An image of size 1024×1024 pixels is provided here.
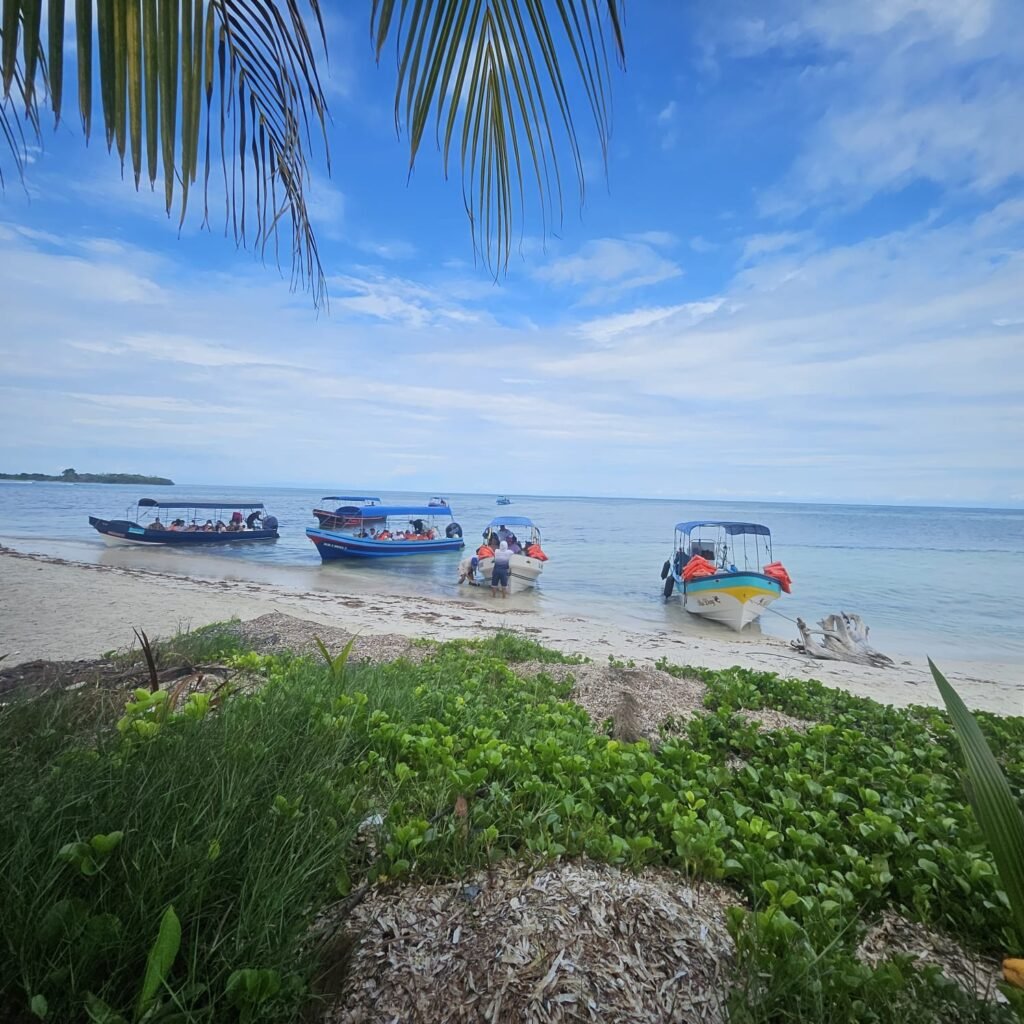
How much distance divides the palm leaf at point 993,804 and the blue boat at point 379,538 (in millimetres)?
24445

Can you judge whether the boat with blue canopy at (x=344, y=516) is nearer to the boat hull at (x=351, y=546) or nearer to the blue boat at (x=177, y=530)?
the boat hull at (x=351, y=546)

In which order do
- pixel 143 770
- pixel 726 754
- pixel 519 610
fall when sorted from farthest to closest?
pixel 519 610, pixel 726 754, pixel 143 770

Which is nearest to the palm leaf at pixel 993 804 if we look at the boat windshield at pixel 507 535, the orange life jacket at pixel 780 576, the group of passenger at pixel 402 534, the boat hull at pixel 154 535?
the orange life jacket at pixel 780 576

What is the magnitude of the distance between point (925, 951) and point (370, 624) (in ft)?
35.2

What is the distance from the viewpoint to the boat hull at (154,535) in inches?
1043

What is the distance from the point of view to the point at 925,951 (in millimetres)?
1959

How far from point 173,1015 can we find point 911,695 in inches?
397

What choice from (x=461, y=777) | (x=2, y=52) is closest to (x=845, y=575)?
(x=461, y=777)

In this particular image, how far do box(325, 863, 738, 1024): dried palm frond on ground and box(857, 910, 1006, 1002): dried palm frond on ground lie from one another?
529 mm

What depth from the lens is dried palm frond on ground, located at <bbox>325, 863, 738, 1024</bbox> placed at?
1518 millimetres

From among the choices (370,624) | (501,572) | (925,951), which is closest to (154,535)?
(501,572)

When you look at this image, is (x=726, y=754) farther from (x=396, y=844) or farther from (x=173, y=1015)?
(x=173, y=1015)

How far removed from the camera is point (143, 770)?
2.01 metres

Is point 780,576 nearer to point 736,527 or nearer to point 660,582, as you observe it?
point 736,527
